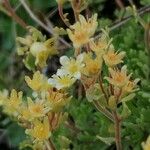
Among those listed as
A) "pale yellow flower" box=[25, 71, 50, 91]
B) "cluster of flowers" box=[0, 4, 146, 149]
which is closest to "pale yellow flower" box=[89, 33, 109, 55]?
"cluster of flowers" box=[0, 4, 146, 149]

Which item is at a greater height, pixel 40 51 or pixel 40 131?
pixel 40 51

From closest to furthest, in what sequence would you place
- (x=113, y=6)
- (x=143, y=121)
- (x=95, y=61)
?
(x=95, y=61), (x=143, y=121), (x=113, y=6)

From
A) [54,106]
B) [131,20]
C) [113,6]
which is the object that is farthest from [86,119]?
[113,6]

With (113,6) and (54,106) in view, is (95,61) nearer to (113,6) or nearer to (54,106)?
(54,106)

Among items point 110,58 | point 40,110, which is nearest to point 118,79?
point 110,58

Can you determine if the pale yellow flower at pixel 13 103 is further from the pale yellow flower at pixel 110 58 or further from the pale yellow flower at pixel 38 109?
the pale yellow flower at pixel 110 58

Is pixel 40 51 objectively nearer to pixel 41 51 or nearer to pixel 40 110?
pixel 41 51
